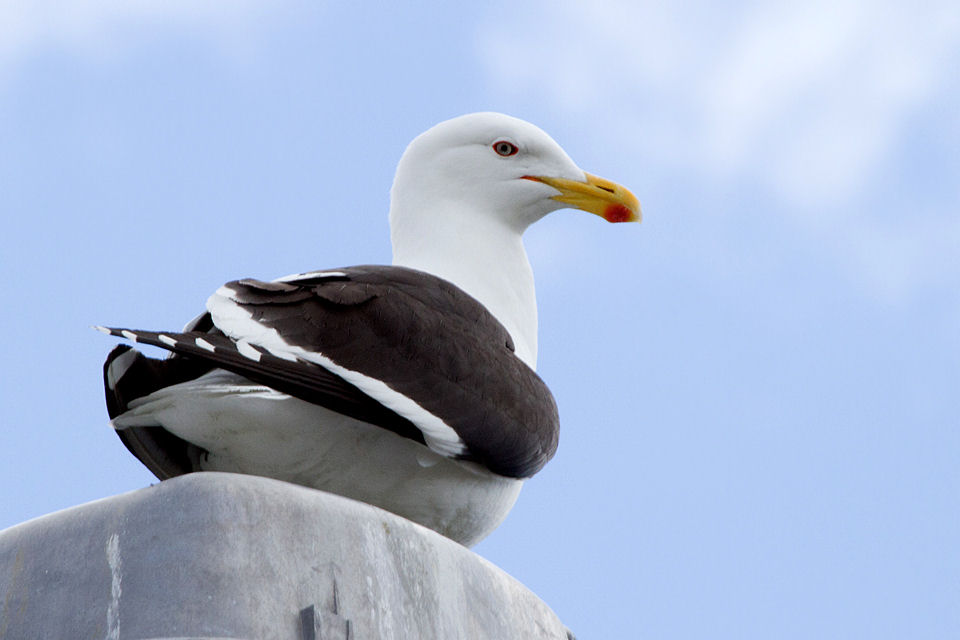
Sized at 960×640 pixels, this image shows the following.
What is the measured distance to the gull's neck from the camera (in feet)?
15.8

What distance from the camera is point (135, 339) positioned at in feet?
11.2

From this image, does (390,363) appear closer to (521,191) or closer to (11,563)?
(11,563)

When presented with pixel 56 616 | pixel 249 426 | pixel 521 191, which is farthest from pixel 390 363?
pixel 521 191

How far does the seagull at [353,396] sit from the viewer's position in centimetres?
360

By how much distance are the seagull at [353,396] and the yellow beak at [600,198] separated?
1.16 m

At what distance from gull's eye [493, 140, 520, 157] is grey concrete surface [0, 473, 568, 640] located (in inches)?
98.7

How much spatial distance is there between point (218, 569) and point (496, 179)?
276cm

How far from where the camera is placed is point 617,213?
17.5 ft

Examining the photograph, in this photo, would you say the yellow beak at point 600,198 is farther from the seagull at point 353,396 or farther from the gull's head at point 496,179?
the seagull at point 353,396

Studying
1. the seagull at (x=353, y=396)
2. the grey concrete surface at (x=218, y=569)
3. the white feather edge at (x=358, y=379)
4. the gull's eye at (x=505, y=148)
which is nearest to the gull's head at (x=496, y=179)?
the gull's eye at (x=505, y=148)

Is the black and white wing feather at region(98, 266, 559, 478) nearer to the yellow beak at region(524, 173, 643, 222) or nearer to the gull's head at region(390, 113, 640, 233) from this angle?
the gull's head at region(390, 113, 640, 233)

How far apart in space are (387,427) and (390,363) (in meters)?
0.20

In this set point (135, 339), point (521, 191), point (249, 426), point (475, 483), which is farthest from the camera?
point (521, 191)

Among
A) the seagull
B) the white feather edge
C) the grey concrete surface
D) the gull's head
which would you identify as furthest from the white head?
the grey concrete surface
